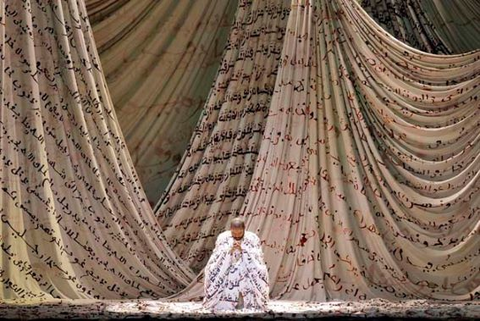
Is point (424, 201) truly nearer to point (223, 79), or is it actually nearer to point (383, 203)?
point (383, 203)

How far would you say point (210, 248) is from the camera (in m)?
13.4

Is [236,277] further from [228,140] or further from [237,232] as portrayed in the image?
[228,140]

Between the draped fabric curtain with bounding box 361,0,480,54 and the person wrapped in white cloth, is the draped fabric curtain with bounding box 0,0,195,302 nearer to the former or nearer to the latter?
the person wrapped in white cloth

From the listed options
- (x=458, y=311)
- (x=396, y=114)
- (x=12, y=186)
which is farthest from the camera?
(x=396, y=114)

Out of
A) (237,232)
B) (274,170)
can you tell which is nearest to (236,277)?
(237,232)

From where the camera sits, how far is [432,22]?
13898 mm

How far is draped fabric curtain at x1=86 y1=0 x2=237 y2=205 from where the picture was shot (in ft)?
45.6

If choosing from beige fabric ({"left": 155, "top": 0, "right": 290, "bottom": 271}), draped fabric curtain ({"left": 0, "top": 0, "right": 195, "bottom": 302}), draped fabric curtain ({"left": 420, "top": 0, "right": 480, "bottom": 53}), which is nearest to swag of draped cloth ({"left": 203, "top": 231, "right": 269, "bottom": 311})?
draped fabric curtain ({"left": 0, "top": 0, "right": 195, "bottom": 302})

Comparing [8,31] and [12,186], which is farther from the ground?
[8,31]

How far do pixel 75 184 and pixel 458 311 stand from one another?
3.80 m

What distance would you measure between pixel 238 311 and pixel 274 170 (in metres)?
2.13

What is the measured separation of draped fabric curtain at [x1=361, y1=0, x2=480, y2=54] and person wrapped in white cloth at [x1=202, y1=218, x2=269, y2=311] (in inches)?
113

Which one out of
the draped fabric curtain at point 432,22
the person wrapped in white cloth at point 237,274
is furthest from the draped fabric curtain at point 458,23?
the person wrapped in white cloth at point 237,274

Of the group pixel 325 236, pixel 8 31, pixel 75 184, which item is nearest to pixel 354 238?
pixel 325 236
